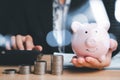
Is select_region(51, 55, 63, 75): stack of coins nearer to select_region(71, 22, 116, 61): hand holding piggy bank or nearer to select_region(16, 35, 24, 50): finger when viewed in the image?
select_region(71, 22, 116, 61): hand holding piggy bank

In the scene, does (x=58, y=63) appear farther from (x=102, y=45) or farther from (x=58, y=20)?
(x=58, y=20)

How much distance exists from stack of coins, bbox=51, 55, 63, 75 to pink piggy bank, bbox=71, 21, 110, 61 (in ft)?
0.18

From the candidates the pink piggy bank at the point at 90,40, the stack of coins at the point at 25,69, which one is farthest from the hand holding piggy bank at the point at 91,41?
the stack of coins at the point at 25,69

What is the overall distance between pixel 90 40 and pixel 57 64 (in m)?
0.10

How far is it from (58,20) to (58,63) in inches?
31.2

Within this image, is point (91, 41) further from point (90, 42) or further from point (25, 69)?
point (25, 69)

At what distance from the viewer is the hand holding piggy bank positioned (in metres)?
0.56

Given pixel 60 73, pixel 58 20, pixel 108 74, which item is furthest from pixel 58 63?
pixel 58 20

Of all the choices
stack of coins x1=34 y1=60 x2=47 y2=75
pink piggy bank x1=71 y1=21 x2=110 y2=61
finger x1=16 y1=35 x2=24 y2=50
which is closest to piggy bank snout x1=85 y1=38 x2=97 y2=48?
pink piggy bank x1=71 y1=21 x2=110 y2=61

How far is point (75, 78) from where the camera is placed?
558 mm

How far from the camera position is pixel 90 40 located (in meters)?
0.56

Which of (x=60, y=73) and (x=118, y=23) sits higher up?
(x=118, y=23)

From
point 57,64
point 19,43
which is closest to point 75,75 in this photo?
point 57,64

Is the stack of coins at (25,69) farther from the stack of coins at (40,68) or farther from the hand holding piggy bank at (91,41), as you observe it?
the hand holding piggy bank at (91,41)
